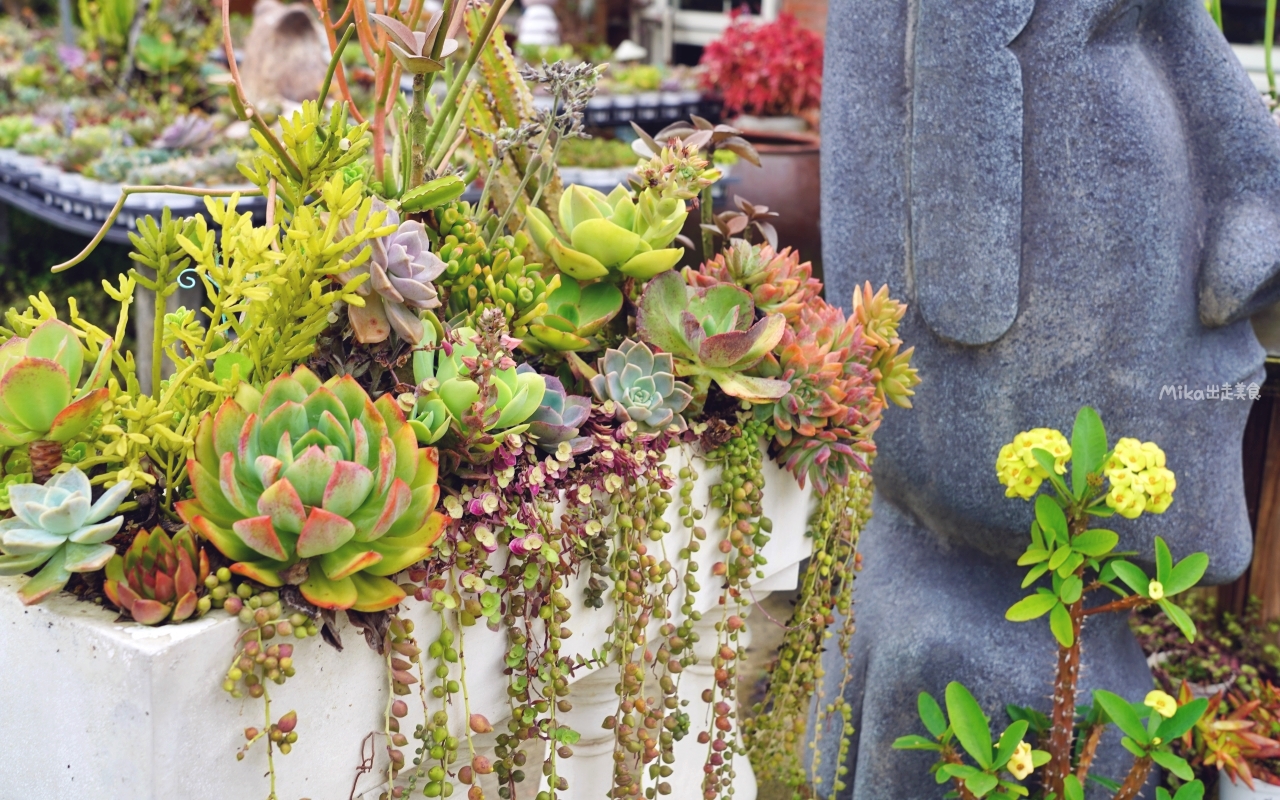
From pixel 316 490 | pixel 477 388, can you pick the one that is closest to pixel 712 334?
pixel 477 388

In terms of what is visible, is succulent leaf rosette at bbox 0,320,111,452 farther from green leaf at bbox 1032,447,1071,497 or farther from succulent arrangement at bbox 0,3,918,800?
green leaf at bbox 1032,447,1071,497

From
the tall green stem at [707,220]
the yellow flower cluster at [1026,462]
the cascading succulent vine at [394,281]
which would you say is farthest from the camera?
the yellow flower cluster at [1026,462]

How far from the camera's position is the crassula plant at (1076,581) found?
1.19 m

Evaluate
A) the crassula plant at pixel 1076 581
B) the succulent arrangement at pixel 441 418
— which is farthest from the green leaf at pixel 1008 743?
the succulent arrangement at pixel 441 418

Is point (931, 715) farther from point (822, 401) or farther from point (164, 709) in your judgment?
point (164, 709)

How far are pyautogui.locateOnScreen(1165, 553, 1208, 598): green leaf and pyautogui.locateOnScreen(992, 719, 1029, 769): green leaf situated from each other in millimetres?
224

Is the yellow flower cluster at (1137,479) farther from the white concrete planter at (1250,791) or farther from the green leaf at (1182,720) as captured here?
the white concrete planter at (1250,791)

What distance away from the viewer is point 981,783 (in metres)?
1.23

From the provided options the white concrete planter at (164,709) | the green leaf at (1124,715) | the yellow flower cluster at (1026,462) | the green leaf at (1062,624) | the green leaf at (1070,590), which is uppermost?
the white concrete planter at (164,709)

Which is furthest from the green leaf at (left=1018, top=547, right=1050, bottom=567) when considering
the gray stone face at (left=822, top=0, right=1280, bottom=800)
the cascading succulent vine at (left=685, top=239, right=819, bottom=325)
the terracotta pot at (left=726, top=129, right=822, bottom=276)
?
the terracotta pot at (left=726, top=129, right=822, bottom=276)

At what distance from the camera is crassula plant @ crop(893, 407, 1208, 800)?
1193 millimetres

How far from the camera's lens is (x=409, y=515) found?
69 centimetres

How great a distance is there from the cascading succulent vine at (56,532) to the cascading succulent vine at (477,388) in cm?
19

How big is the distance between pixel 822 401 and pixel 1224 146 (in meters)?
0.82
